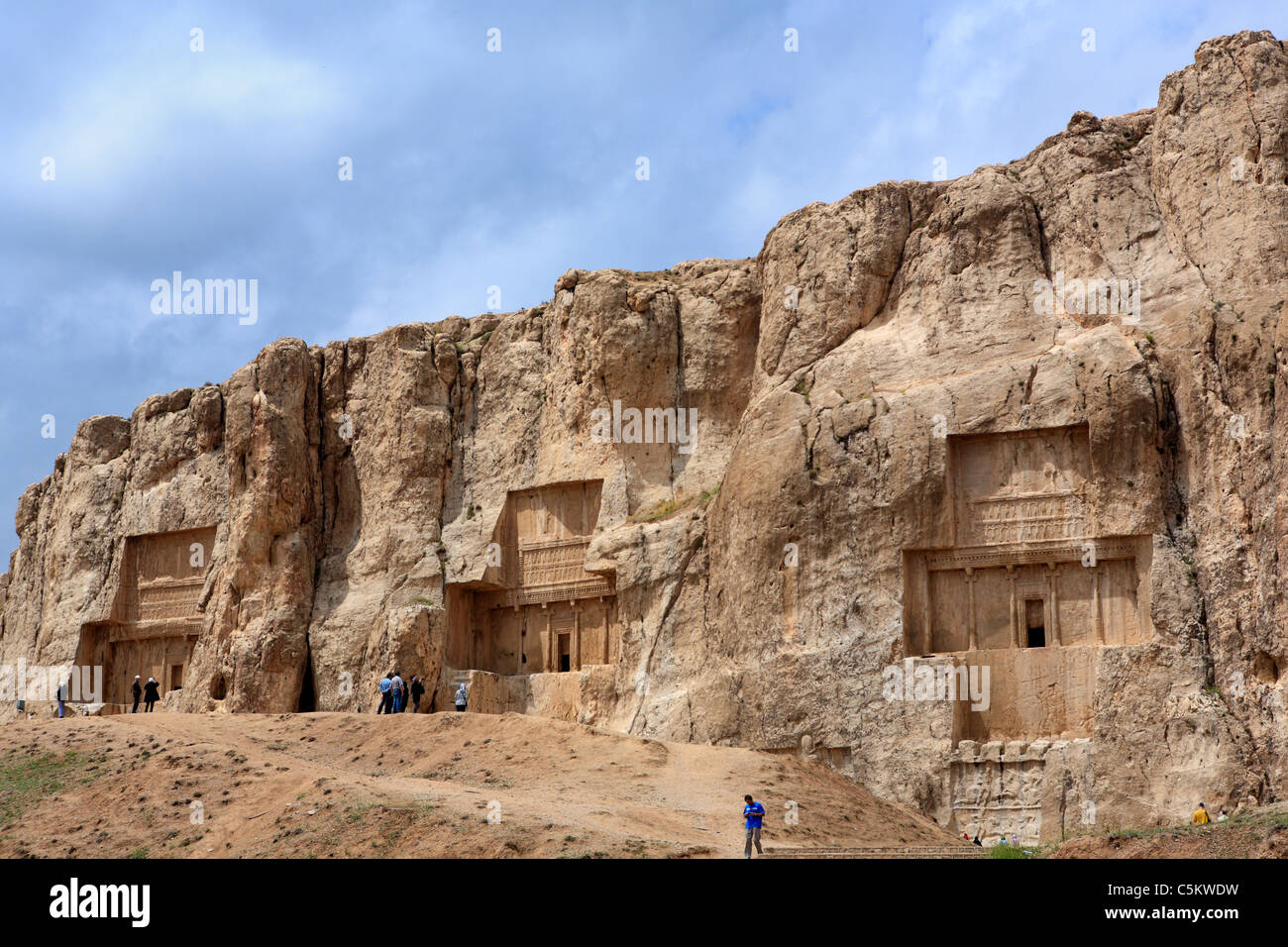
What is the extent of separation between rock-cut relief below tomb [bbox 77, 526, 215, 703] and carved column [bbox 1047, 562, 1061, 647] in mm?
25078

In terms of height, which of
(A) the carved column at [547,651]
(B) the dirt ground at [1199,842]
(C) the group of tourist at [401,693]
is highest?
(A) the carved column at [547,651]

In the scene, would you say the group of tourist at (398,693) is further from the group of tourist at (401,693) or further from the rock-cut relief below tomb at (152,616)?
the rock-cut relief below tomb at (152,616)

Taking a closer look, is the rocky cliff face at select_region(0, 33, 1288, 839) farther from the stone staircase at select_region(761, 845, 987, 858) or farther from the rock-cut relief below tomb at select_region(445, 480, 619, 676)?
the stone staircase at select_region(761, 845, 987, 858)

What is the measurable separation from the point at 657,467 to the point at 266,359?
499 inches

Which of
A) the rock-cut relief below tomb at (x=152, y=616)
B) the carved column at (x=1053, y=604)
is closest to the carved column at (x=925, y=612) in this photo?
the carved column at (x=1053, y=604)

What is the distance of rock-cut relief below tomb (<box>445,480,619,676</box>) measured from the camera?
40375 millimetres

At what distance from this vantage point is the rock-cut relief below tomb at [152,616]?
151 ft

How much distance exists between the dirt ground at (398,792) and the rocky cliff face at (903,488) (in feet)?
9.11

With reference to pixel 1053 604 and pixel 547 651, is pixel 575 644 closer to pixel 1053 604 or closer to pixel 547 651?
pixel 547 651

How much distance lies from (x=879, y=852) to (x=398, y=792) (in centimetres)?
877

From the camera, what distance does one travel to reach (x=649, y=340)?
134ft

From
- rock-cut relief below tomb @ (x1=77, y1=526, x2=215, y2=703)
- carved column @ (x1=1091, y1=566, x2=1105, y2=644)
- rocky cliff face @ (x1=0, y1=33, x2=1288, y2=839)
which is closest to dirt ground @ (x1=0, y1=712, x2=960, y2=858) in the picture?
rocky cliff face @ (x1=0, y1=33, x2=1288, y2=839)

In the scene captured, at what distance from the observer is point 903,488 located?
3341 centimetres
